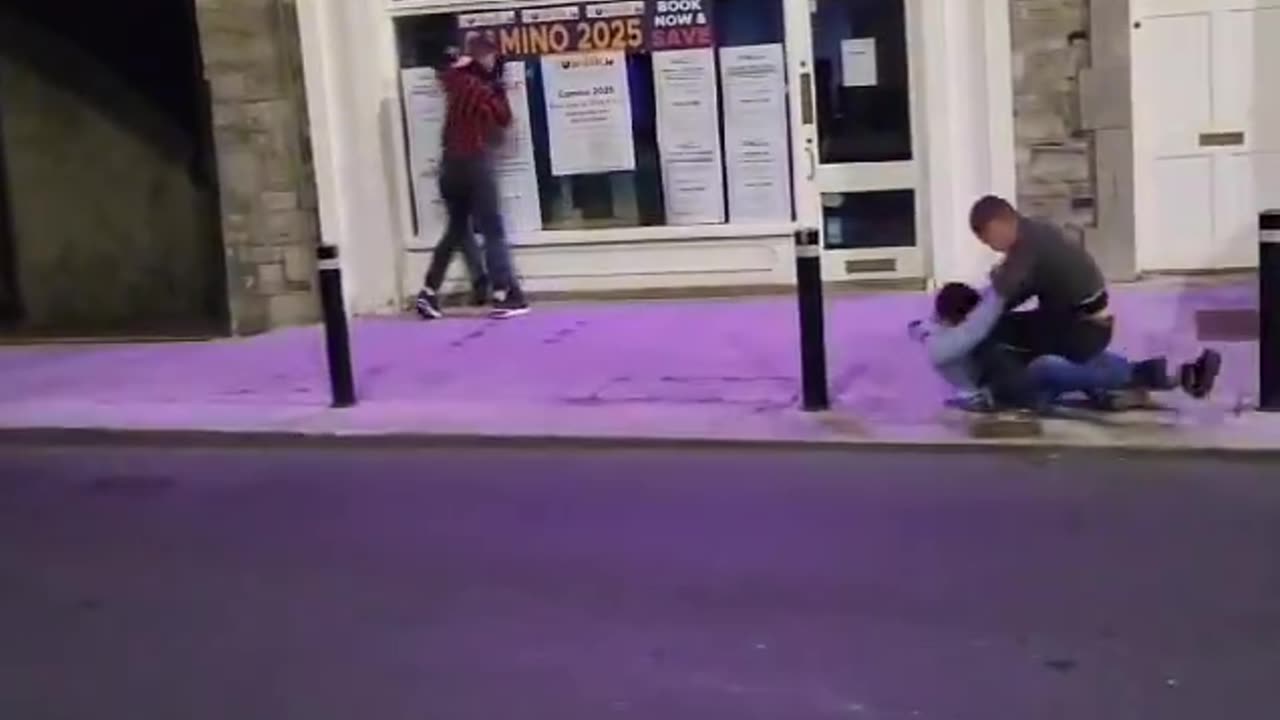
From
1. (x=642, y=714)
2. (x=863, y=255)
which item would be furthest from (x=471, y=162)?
(x=642, y=714)

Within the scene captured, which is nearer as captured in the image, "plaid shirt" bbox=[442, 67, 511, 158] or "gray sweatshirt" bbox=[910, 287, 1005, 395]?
"gray sweatshirt" bbox=[910, 287, 1005, 395]

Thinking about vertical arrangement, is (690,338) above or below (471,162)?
below

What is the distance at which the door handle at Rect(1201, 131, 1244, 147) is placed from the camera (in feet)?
35.6

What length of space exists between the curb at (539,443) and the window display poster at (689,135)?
12.5 ft

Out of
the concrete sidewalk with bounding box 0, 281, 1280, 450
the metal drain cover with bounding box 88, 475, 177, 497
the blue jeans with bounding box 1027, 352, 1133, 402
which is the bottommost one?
the metal drain cover with bounding box 88, 475, 177, 497

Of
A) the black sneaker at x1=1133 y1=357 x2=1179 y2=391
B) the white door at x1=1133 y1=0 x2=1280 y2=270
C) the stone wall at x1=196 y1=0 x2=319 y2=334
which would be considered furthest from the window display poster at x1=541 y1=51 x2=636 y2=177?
the black sneaker at x1=1133 y1=357 x2=1179 y2=391

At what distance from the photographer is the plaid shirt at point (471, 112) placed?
1124 cm

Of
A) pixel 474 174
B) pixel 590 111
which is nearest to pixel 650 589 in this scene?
pixel 474 174

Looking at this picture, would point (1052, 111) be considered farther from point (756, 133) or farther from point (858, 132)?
point (756, 133)

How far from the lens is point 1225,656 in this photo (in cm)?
493

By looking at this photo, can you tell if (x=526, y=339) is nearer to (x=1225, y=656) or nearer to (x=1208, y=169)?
(x=1208, y=169)

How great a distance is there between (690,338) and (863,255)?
1.72 m

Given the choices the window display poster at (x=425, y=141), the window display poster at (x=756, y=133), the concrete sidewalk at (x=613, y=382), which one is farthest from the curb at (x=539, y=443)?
the window display poster at (x=756, y=133)

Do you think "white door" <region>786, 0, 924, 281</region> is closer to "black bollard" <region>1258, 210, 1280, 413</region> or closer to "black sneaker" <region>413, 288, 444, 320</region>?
"black sneaker" <region>413, 288, 444, 320</region>
